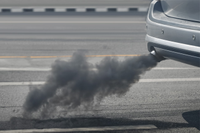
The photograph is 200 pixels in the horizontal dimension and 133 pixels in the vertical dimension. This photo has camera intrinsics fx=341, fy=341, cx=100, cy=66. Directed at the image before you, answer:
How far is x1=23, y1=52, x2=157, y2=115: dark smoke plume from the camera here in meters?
4.55

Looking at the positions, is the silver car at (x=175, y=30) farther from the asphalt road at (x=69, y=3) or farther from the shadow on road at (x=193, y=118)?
the asphalt road at (x=69, y=3)

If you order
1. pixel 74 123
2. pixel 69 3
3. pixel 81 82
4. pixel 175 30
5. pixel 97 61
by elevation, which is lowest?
pixel 69 3

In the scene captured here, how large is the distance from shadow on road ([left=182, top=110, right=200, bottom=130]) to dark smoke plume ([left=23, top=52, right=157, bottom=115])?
0.88 meters

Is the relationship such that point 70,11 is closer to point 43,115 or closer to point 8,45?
point 8,45

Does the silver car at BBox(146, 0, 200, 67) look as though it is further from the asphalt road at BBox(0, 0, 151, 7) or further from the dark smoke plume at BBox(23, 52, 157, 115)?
the asphalt road at BBox(0, 0, 151, 7)

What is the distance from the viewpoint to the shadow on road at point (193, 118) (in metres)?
4.32

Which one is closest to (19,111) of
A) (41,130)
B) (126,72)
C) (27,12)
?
(41,130)

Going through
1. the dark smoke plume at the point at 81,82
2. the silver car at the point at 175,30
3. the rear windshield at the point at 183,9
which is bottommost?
the dark smoke plume at the point at 81,82

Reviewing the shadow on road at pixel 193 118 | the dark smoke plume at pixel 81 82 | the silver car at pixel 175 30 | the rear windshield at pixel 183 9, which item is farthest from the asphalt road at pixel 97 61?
the rear windshield at pixel 183 9

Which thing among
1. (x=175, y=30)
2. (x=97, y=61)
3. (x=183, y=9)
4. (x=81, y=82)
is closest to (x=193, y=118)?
(x=175, y=30)

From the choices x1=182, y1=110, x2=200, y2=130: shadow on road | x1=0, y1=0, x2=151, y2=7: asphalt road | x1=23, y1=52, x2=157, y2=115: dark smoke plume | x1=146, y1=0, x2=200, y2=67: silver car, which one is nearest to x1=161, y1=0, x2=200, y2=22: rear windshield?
x1=146, y1=0, x2=200, y2=67: silver car

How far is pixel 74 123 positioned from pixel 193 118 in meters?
1.57

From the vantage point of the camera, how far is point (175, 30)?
4309mm

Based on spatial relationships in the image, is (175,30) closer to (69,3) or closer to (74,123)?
(74,123)
